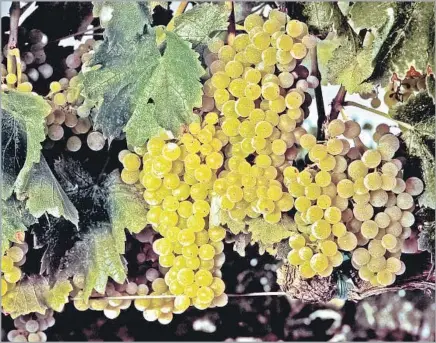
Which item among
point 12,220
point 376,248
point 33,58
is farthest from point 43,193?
point 376,248

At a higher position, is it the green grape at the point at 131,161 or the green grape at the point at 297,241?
the green grape at the point at 131,161

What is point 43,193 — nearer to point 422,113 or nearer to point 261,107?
point 261,107

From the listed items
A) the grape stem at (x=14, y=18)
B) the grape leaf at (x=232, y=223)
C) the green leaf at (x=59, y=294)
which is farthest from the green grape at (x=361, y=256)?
the grape stem at (x=14, y=18)

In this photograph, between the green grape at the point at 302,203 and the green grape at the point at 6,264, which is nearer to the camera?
the green grape at the point at 302,203

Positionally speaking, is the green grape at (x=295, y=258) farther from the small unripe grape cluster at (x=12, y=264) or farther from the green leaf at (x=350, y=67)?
the small unripe grape cluster at (x=12, y=264)

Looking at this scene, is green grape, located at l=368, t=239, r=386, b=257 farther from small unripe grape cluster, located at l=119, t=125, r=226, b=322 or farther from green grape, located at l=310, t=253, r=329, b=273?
small unripe grape cluster, located at l=119, t=125, r=226, b=322

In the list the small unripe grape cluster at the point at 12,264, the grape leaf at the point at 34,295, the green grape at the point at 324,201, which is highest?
the green grape at the point at 324,201

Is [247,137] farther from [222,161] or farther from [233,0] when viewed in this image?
[233,0]
